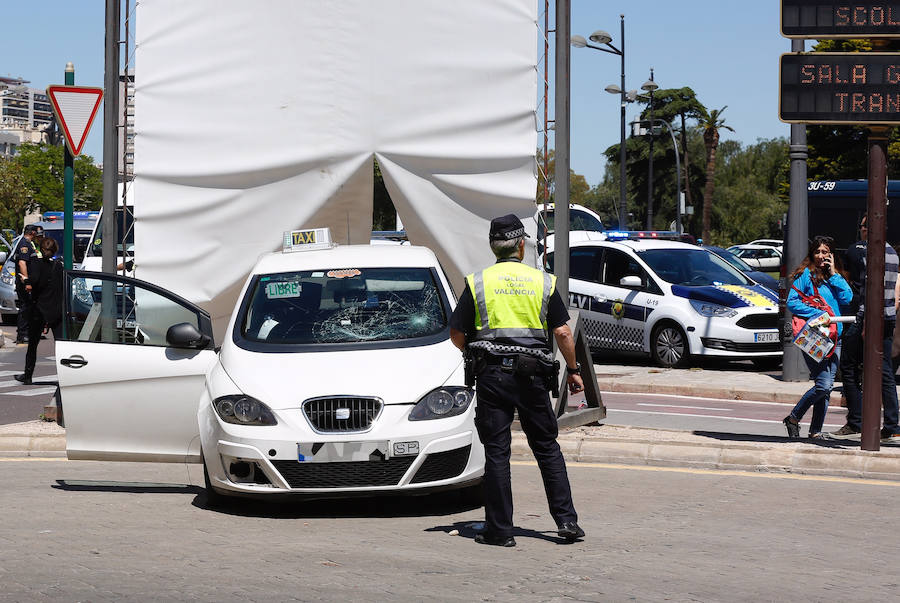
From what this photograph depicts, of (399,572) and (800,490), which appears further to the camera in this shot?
(800,490)

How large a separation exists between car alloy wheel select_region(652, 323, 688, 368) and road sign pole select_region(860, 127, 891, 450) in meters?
7.88

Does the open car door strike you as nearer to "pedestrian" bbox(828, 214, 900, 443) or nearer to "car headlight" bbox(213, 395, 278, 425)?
"car headlight" bbox(213, 395, 278, 425)

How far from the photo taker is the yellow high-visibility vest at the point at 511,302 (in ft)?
21.7

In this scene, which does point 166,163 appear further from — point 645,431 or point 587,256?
point 587,256

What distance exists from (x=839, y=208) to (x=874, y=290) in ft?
42.8

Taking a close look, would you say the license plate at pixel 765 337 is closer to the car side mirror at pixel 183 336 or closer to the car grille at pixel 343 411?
the car side mirror at pixel 183 336

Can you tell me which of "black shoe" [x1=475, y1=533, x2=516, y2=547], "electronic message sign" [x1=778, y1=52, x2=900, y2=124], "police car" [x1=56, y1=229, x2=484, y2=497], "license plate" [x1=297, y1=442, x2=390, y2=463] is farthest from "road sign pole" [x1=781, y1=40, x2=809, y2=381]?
"black shoe" [x1=475, y1=533, x2=516, y2=547]

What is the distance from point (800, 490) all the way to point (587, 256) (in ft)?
34.5

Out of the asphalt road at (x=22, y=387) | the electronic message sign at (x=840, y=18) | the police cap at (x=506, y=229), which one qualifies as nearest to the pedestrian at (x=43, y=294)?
the asphalt road at (x=22, y=387)

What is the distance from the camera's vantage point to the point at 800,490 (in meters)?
8.50

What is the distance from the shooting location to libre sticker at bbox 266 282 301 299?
8.46m

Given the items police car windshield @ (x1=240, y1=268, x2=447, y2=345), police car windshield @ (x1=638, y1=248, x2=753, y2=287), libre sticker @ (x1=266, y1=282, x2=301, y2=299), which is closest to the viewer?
police car windshield @ (x1=240, y1=268, x2=447, y2=345)

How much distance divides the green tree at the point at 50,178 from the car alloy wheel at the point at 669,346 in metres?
74.7

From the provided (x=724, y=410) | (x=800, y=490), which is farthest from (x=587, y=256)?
(x=800, y=490)
